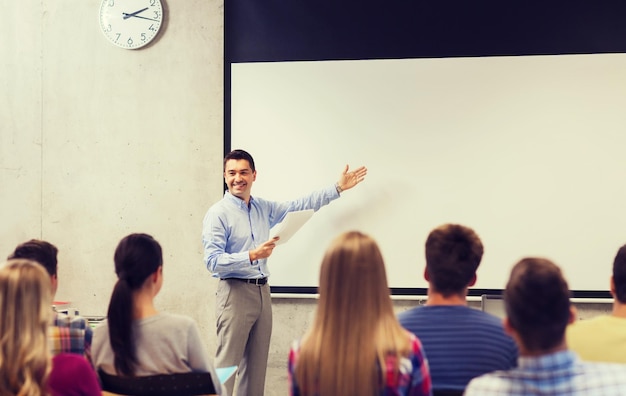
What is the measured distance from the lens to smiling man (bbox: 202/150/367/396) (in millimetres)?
3990

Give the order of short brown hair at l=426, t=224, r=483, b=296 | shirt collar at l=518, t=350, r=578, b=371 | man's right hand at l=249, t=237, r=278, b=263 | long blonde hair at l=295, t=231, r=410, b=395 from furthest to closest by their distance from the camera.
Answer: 1. man's right hand at l=249, t=237, r=278, b=263
2. short brown hair at l=426, t=224, r=483, b=296
3. long blonde hair at l=295, t=231, r=410, b=395
4. shirt collar at l=518, t=350, r=578, b=371

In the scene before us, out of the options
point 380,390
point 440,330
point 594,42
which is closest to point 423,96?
point 594,42

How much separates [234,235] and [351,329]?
2.38 m

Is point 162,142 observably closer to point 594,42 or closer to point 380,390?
point 594,42

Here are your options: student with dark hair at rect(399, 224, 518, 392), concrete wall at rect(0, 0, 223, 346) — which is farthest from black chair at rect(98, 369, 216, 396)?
concrete wall at rect(0, 0, 223, 346)

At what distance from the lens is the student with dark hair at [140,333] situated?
2244mm

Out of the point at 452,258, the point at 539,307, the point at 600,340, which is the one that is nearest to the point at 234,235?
the point at 452,258

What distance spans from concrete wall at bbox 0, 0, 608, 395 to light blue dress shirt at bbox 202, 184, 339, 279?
0.72 m

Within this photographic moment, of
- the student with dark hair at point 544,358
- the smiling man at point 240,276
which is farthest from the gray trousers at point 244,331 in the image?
the student with dark hair at point 544,358

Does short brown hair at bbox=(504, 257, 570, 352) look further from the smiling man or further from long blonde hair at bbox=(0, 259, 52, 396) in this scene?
the smiling man

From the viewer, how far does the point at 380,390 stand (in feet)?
5.83

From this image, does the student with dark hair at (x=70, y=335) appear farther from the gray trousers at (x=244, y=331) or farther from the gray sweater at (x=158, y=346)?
the gray trousers at (x=244, y=331)

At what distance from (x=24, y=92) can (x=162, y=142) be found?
1.14 m

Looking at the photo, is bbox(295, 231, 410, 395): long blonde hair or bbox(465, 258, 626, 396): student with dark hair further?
bbox(295, 231, 410, 395): long blonde hair
